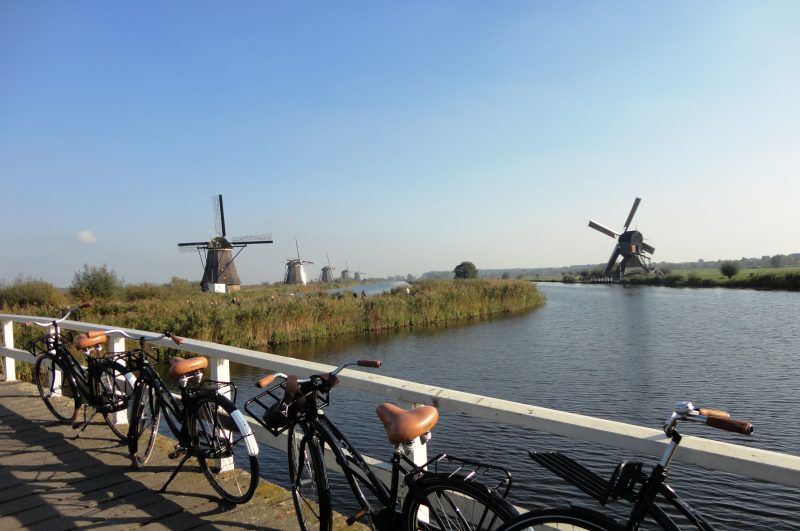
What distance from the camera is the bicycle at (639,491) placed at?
5.27 feet

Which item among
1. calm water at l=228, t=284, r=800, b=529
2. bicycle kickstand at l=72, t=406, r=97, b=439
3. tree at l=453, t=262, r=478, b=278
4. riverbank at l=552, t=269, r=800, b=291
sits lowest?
calm water at l=228, t=284, r=800, b=529

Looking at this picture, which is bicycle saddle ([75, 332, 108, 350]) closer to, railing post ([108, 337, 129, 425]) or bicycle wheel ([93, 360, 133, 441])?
railing post ([108, 337, 129, 425])

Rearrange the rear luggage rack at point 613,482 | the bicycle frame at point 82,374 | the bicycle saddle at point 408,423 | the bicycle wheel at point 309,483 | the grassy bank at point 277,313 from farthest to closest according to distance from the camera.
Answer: the grassy bank at point 277,313
the bicycle frame at point 82,374
the bicycle wheel at point 309,483
the bicycle saddle at point 408,423
the rear luggage rack at point 613,482

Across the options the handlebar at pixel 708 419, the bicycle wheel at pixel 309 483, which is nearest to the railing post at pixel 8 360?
the bicycle wheel at pixel 309 483

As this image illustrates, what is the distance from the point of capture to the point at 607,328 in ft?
75.2

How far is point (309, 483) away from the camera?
2.91 metres

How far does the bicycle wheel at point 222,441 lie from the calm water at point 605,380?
3492 mm

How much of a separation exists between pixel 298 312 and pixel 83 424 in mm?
16787

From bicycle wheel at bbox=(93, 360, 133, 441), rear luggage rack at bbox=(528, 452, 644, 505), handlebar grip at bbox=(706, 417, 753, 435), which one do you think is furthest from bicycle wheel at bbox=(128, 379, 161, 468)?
handlebar grip at bbox=(706, 417, 753, 435)

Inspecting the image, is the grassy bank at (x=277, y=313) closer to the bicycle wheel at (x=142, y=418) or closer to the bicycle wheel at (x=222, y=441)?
the bicycle wheel at (x=142, y=418)

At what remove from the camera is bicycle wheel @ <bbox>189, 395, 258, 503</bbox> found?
3.23 meters

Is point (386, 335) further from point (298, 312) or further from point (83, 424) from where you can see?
point (83, 424)

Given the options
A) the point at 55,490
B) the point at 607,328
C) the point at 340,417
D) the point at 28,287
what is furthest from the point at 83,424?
the point at 28,287

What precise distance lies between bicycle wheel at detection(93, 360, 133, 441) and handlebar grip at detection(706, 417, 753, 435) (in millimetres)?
4405
